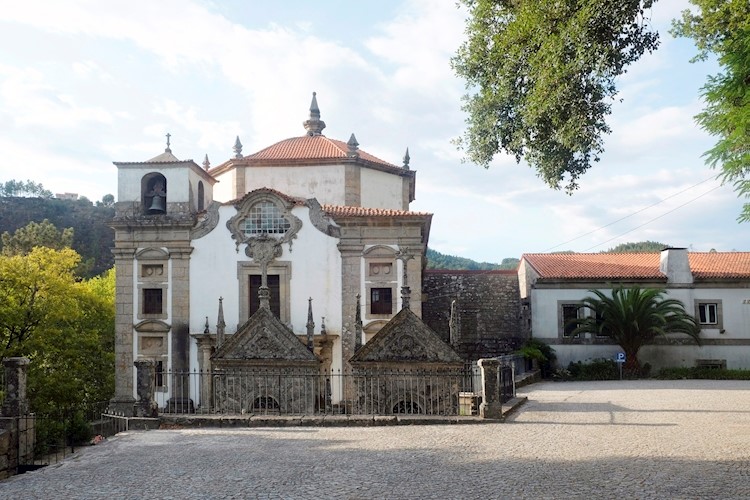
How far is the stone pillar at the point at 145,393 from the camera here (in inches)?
499

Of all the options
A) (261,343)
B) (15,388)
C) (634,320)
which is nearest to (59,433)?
(261,343)

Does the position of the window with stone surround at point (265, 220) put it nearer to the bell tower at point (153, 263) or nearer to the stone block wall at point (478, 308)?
the bell tower at point (153, 263)

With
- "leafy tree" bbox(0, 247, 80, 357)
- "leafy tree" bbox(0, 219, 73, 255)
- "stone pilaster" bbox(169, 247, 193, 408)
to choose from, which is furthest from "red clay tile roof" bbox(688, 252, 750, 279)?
"leafy tree" bbox(0, 219, 73, 255)

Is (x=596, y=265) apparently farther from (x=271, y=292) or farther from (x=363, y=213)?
(x=271, y=292)

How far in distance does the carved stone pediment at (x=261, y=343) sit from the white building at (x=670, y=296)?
47.9 feet

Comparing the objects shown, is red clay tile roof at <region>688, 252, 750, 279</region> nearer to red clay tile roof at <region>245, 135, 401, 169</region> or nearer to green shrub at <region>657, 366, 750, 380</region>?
green shrub at <region>657, 366, 750, 380</region>

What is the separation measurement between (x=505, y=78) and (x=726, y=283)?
20.4 m

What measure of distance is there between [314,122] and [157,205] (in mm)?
10019

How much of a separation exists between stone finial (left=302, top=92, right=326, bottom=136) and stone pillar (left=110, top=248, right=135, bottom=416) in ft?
36.1

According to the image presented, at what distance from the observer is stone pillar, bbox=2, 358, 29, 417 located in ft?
33.7

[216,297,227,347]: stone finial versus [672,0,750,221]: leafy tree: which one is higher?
[672,0,750,221]: leafy tree

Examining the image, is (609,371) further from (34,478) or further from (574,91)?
(34,478)

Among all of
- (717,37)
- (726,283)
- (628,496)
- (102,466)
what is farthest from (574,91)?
(726,283)

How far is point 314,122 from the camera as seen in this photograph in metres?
30.8
